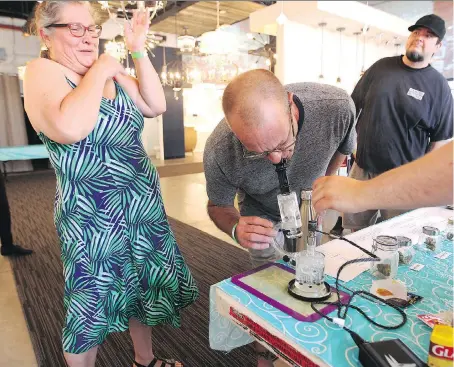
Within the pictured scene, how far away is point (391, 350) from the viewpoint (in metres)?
0.60

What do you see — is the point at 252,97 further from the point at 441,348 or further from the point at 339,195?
the point at 441,348

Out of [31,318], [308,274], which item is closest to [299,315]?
[308,274]

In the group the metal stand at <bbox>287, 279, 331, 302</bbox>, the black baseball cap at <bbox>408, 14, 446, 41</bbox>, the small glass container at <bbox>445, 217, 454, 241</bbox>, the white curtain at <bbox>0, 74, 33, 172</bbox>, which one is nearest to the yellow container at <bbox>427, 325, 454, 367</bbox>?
the metal stand at <bbox>287, 279, 331, 302</bbox>

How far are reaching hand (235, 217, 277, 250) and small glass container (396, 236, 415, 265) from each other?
371mm

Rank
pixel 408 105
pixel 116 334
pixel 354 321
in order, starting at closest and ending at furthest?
pixel 354 321 < pixel 116 334 < pixel 408 105

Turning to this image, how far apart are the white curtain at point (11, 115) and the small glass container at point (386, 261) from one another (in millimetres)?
8036

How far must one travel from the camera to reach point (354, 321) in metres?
0.73

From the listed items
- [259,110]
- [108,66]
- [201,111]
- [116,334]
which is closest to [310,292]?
[259,110]

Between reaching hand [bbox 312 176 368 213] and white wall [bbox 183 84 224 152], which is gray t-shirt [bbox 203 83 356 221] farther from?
white wall [bbox 183 84 224 152]

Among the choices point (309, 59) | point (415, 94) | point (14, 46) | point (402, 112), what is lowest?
point (402, 112)

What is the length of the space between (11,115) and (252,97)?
783 centimetres

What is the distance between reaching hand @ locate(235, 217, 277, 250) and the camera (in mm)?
1042

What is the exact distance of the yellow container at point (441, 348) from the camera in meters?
0.56

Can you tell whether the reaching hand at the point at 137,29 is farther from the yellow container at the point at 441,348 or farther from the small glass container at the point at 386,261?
the yellow container at the point at 441,348
